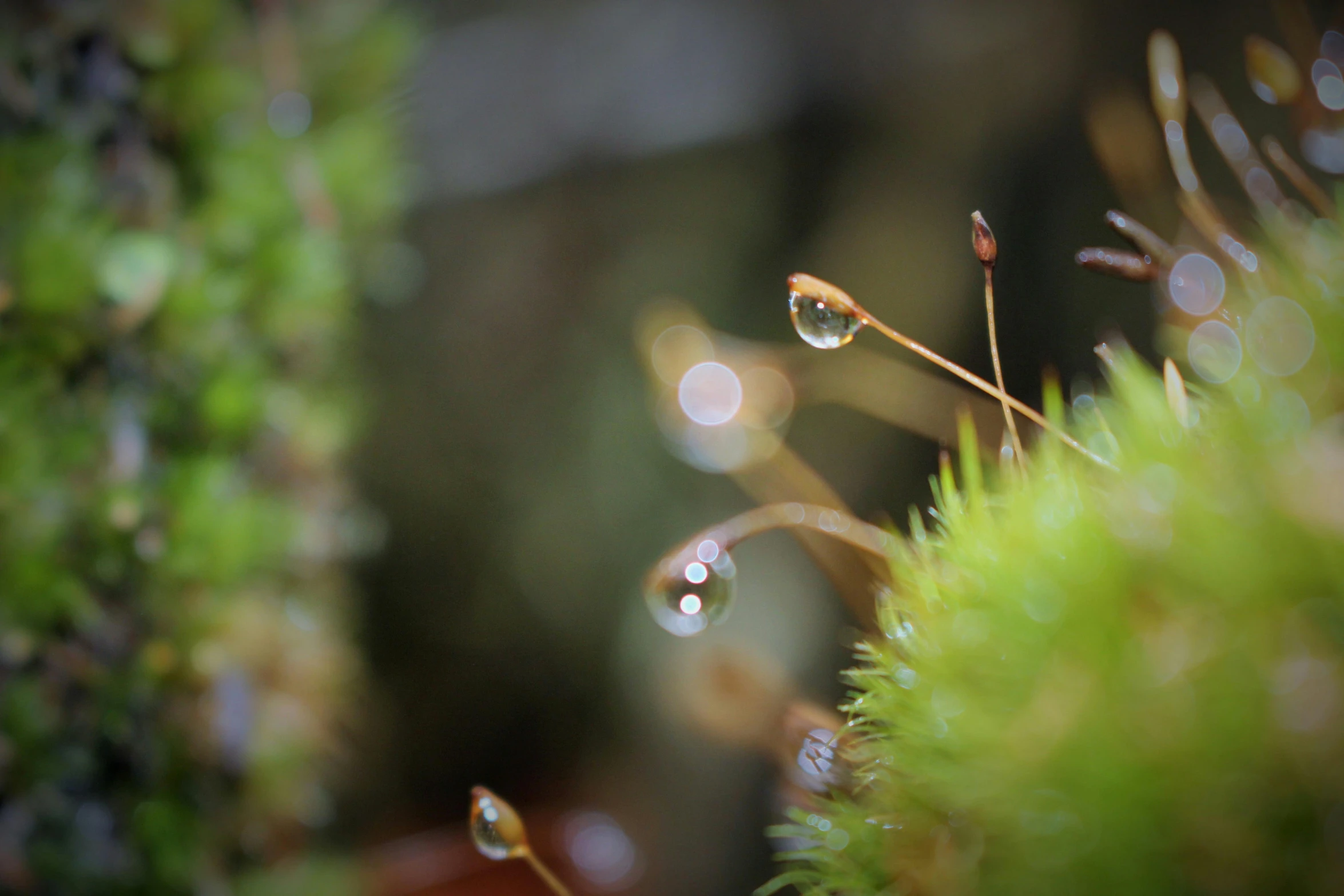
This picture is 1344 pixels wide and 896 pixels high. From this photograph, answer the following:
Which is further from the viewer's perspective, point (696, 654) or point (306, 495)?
point (696, 654)

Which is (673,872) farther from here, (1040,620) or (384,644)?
(1040,620)

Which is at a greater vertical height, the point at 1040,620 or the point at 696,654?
the point at 1040,620

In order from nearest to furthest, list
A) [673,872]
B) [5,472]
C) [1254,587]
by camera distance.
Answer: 1. [1254,587]
2. [5,472]
3. [673,872]

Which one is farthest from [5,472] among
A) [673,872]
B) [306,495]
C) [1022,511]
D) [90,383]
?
[673,872]

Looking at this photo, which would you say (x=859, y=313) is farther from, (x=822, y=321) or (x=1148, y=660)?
(x=1148, y=660)

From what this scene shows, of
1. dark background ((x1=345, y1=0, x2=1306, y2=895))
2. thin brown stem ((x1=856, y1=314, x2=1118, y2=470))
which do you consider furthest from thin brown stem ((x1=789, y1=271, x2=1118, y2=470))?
dark background ((x1=345, y1=0, x2=1306, y2=895))

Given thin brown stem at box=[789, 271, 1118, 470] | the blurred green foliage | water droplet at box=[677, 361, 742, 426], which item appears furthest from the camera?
water droplet at box=[677, 361, 742, 426]

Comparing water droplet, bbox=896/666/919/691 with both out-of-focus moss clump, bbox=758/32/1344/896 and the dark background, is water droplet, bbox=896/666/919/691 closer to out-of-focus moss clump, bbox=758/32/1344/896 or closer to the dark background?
out-of-focus moss clump, bbox=758/32/1344/896
